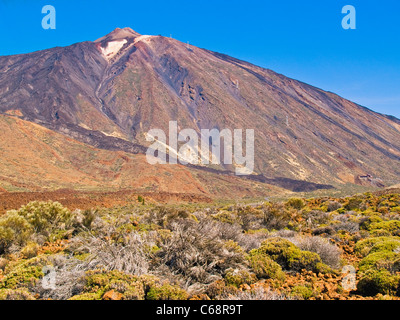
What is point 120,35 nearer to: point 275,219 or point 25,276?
point 275,219

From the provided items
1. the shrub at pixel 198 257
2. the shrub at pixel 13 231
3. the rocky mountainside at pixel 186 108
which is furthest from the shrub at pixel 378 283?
the rocky mountainside at pixel 186 108

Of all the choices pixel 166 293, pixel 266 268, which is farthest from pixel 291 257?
pixel 166 293

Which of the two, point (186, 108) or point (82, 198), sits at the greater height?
point (186, 108)

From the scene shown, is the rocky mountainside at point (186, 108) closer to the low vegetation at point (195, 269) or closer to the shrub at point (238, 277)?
the low vegetation at point (195, 269)

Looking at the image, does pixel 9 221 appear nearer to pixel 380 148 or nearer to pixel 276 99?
pixel 276 99

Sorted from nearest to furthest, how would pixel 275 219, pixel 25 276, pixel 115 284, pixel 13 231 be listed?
pixel 115 284 → pixel 25 276 → pixel 13 231 → pixel 275 219

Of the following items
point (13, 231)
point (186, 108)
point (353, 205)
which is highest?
point (186, 108)

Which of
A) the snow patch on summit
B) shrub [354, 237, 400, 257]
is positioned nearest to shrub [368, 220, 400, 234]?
shrub [354, 237, 400, 257]

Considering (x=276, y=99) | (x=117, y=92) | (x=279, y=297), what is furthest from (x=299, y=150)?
(x=279, y=297)
